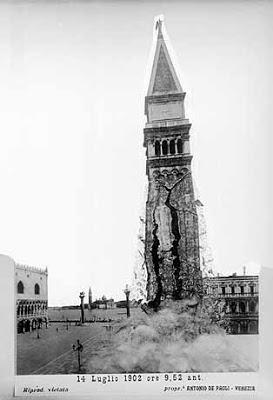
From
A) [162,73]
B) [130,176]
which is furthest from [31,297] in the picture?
[162,73]

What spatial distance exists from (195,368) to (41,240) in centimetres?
65

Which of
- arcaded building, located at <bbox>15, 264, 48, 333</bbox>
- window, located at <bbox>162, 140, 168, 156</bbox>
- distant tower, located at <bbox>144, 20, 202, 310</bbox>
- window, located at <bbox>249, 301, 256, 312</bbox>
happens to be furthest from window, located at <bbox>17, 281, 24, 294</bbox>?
window, located at <bbox>249, 301, 256, 312</bbox>

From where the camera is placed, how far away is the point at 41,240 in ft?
6.58

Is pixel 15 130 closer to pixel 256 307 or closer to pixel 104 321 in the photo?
pixel 104 321

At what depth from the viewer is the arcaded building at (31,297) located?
1.98 metres

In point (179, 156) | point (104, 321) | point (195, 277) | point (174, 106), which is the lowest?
point (104, 321)

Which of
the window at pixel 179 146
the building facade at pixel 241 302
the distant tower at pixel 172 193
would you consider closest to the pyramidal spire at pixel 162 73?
the distant tower at pixel 172 193

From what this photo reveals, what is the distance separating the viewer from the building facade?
196 cm

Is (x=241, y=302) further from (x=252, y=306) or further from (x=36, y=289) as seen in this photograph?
(x=36, y=289)

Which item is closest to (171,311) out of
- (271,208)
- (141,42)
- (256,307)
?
(256,307)

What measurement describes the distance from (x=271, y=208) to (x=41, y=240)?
0.76 meters

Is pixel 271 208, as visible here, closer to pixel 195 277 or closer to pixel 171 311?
pixel 195 277

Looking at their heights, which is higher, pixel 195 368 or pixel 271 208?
pixel 271 208

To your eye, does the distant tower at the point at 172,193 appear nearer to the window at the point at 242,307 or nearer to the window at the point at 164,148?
the window at the point at 164,148
